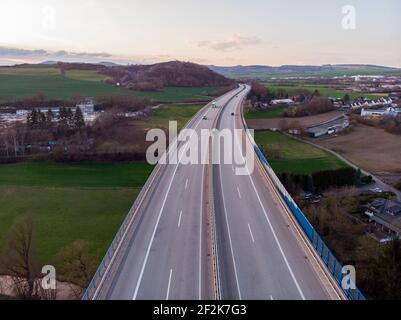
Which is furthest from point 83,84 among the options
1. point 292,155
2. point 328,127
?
point 292,155

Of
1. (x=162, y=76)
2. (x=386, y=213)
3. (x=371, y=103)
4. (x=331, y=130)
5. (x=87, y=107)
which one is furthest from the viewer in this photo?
(x=162, y=76)

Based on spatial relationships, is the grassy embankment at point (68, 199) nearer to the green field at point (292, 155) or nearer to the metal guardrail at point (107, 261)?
the metal guardrail at point (107, 261)

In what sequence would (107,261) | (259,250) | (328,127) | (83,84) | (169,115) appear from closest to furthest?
1. (107,261)
2. (259,250)
3. (328,127)
4. (169,115)
5. (83,84)

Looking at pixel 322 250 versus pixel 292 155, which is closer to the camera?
pixel 322 250

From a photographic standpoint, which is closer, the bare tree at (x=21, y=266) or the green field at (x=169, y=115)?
the bare tree at (x=21, y=266)

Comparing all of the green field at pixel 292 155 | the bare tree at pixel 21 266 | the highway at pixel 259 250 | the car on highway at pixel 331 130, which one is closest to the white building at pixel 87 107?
the green field at pixel 292 155

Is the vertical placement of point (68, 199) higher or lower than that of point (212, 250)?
lower

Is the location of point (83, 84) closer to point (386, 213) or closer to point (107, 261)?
point (386, 213)
